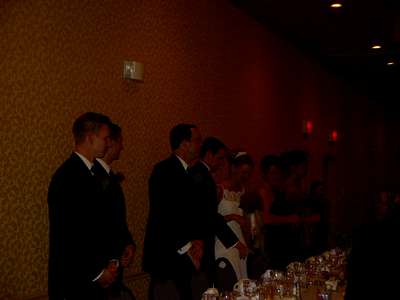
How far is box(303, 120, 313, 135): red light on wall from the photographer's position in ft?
31.9

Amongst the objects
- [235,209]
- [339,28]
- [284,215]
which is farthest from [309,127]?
[235,209]

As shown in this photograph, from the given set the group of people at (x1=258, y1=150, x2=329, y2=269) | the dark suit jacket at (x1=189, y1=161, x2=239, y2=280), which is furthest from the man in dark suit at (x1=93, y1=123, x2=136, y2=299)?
the group of people at (x1=258, y1=150, x2=329, y2=269)

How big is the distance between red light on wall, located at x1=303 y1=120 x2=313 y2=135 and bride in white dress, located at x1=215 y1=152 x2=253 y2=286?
466 centimetres

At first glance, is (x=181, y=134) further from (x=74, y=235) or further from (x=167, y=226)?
(x=74, y=235)

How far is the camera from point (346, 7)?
277 inches

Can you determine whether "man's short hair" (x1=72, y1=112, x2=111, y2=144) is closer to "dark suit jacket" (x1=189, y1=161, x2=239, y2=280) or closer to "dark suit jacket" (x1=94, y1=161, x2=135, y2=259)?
"dark suit jacket" (x1=94, y1=161, x2=135, y2=259)

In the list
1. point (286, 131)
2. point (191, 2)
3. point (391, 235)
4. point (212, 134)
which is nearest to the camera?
point (391, 235)

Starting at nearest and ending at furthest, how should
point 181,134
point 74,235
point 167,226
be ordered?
1. point 74,235
2. point 167,226
3. point 181,134

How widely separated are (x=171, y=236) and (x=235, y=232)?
0.86 meters

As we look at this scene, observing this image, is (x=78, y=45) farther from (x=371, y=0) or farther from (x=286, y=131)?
(x=286, y=131)

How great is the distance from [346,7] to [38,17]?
428 centimetres

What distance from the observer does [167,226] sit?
425 centimetres

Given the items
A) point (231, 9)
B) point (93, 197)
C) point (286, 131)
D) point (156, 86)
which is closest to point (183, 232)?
point (93, 197)

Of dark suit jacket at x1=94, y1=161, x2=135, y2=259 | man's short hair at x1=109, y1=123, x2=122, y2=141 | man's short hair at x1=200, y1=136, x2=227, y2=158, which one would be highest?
man's short hair at x1=109, y1=123, x2=122, y2=141
